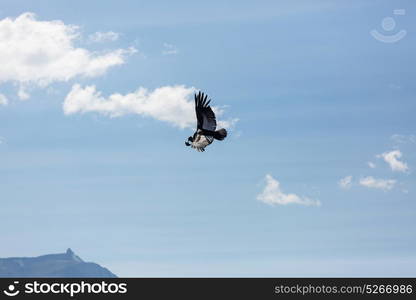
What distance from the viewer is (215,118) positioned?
79.6 metres

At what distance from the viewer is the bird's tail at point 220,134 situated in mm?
79438

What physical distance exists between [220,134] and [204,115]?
2.84m

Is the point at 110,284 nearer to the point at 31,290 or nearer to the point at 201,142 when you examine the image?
the point at 31,290

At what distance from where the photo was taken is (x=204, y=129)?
7956cm

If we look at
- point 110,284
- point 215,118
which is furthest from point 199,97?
point 110,284

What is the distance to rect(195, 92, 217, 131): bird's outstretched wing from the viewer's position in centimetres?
7894

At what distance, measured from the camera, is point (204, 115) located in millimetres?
79250

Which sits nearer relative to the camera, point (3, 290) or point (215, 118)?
point (3, 290)

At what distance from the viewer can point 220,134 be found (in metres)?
79.6

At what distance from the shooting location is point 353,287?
6781 cm

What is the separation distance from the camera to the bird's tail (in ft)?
261

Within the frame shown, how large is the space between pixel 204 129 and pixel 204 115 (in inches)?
63.5

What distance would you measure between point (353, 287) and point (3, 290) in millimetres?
34724

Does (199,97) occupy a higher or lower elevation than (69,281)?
higher
